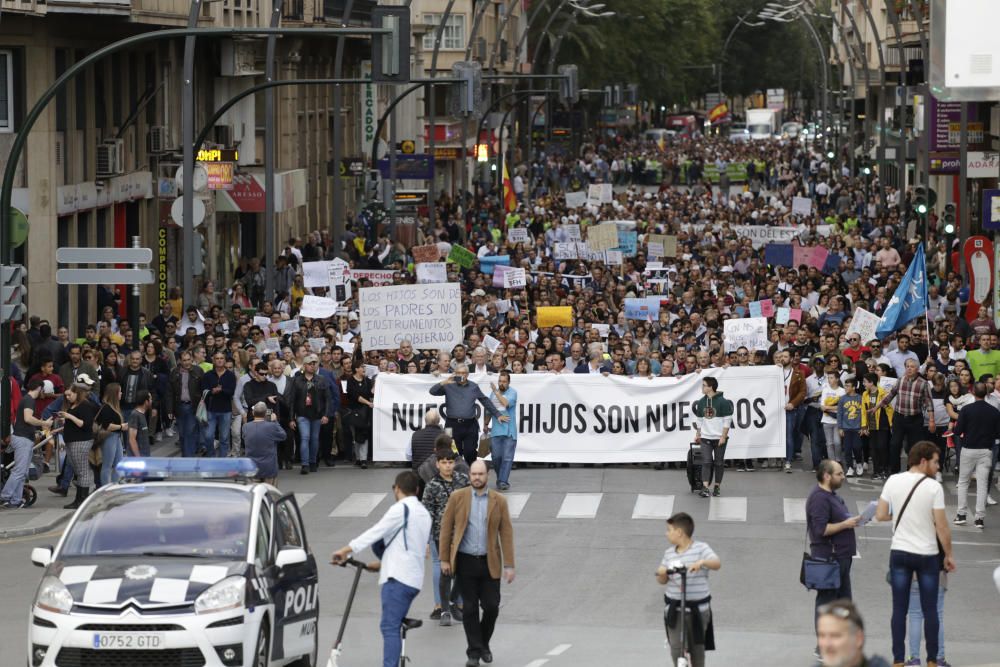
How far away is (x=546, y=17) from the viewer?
96.8 m

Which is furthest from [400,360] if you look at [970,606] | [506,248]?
[506,248]

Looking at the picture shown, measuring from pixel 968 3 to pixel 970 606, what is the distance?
8.42 metres

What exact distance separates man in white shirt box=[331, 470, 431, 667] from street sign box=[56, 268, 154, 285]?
10.8 m

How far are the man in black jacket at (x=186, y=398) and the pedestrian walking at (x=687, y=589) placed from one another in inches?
505

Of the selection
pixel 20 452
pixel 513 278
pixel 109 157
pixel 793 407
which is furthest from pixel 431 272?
pixel 20 452

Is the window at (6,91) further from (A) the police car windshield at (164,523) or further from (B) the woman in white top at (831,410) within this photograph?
(A) the police car windshield at (164,523)

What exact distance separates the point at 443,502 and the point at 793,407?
10116mm

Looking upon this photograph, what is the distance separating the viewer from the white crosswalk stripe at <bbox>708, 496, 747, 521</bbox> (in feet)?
69.9

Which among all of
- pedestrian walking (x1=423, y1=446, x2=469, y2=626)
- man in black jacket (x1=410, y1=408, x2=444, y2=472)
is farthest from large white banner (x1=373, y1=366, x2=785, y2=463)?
pedestrian walking (x1=423, y1=446, x2=469, y2=626)

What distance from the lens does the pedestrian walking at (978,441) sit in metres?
20.2

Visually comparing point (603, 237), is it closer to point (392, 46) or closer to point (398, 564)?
point (392, 46)

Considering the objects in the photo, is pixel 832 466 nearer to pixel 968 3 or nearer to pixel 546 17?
pixel 968 3

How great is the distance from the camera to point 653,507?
2206 cm

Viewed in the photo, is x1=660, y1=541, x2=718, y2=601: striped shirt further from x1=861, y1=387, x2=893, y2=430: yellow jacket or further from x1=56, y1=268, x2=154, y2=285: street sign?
x1=56, y1=268, x2=154, y2=285: street sign
